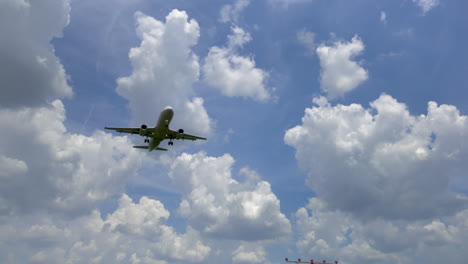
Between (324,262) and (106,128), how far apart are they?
227ft

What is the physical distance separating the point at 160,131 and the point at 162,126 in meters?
3.42

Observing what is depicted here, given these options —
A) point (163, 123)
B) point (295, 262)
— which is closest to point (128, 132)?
point (163, 123)

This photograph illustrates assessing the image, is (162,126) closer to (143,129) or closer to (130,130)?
(143,129)

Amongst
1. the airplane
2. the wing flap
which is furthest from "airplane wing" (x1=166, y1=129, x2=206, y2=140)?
the wing flap

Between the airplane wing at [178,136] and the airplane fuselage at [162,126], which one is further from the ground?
the airplane wing at [178,136]

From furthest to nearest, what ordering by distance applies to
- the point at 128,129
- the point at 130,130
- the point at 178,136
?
1. the point at 178,136
2. the point at 130,130
3. the point at 128,129

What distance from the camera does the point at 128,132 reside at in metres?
120

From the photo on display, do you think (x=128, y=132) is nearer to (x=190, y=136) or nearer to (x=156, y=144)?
(x=156, y=144)

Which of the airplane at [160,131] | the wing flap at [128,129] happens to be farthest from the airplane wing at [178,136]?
the wing flap at [128,129]

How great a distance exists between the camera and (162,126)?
111m

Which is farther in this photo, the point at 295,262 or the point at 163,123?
the point at 295,262

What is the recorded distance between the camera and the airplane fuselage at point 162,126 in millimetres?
106562

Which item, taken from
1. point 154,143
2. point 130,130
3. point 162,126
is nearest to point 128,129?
point 130,130

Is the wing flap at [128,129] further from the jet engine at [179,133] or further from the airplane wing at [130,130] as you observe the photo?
the jet engine at [179,133]
